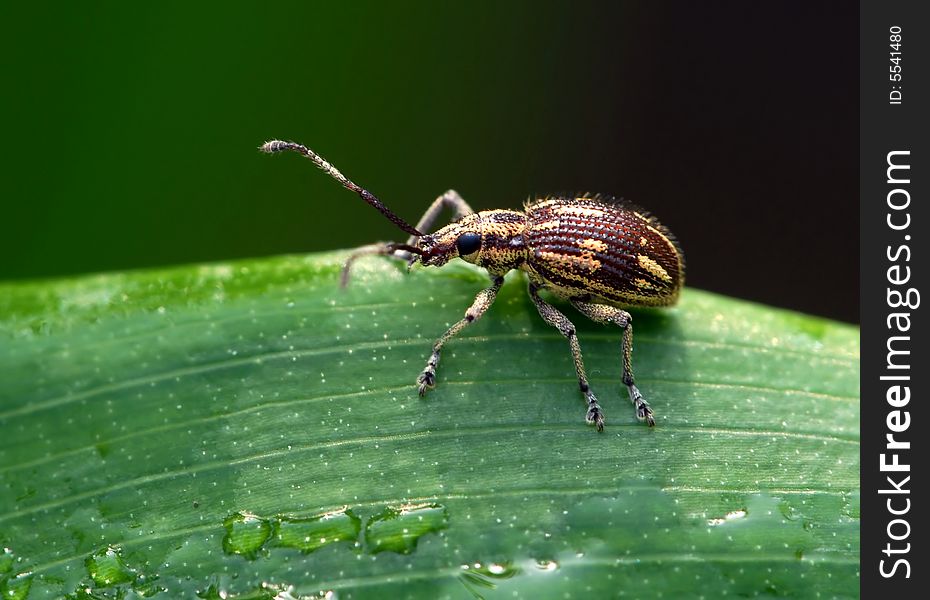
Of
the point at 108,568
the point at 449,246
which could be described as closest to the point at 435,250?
the point at 449,246

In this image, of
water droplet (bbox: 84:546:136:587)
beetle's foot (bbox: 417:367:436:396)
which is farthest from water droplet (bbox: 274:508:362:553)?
beetle's foot (bbox: 417:367:436:396)

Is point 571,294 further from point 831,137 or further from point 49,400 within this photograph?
point 831,137

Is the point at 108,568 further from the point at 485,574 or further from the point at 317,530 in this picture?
the point at 485,574

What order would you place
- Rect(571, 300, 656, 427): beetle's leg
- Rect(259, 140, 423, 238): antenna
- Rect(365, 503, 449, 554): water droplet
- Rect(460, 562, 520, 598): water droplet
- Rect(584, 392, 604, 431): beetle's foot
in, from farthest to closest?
Rect(259, 140, 423, 238): antenna < Rect(571, 300, 656, 427): beetle's leg < Rect(584, 392, 604, 431): beetle's foot < Rect(365, 503, 449, 554): water droplet < Rect(460, 562, 520, 598): water droplet

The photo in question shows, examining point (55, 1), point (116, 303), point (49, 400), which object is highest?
point (55, 1)

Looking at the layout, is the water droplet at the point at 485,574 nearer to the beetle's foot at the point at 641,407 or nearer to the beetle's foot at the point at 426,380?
the beetle's foot at the point at 426,380

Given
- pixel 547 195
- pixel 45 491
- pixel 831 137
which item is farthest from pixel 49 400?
pixel 831 137

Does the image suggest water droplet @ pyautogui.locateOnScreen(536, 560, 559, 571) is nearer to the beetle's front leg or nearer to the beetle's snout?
the beetle's front leg
